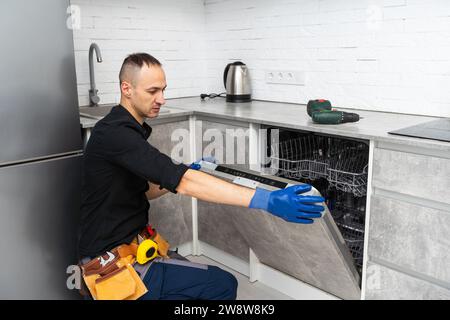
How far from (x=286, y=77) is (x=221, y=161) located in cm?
78

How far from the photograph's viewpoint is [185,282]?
1582mm

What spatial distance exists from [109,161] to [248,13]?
1.83 m

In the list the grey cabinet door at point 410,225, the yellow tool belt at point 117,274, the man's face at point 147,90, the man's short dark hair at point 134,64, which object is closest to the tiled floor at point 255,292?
the grey cabinet door at point 410,225

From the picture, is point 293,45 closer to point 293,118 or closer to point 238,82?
point 238,82

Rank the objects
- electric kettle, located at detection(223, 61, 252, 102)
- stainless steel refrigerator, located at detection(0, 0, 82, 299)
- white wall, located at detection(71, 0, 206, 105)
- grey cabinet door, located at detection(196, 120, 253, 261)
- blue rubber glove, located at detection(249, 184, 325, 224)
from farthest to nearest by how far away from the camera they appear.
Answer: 1. electric kettle, located at detection(223, 61, 252, 102)
2. white wall, located at detection(71, 0, 206, 105)
3. grey cabinet door, located at detection(196, 120, 253, 261)
4. stainless steel refrigerator, located at detection(0, 0, 82, 299)
5. blue rubber glove, located at detection(249, 184, 325, 224)

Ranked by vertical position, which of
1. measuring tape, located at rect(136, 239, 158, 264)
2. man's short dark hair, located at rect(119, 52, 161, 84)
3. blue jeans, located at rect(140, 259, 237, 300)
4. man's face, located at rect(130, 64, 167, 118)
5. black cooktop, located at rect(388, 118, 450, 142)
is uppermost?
man's short dark hair, located at rect(119, 52, 161, 84)

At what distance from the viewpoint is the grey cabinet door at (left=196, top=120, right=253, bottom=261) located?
2.32 m

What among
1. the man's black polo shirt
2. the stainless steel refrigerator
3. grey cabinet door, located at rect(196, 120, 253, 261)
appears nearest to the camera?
the man's black polo shirt

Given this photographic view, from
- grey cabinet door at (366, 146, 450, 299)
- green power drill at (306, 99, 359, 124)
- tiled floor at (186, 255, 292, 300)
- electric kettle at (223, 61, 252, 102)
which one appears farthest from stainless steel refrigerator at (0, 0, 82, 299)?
grey cabinet door at (366, 146, 450, 299)

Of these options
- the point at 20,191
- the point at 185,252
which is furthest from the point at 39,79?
the point at 185,252

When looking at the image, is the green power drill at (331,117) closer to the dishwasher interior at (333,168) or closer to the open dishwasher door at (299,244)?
the dishwasher interior at (333,168)

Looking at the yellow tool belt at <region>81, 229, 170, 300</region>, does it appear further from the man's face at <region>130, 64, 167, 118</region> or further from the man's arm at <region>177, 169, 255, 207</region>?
the man's face at <region>130, 64, 167, 118</region>

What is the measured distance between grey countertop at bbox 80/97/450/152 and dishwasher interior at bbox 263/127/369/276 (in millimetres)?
101

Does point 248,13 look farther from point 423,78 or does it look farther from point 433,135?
point 433,135
